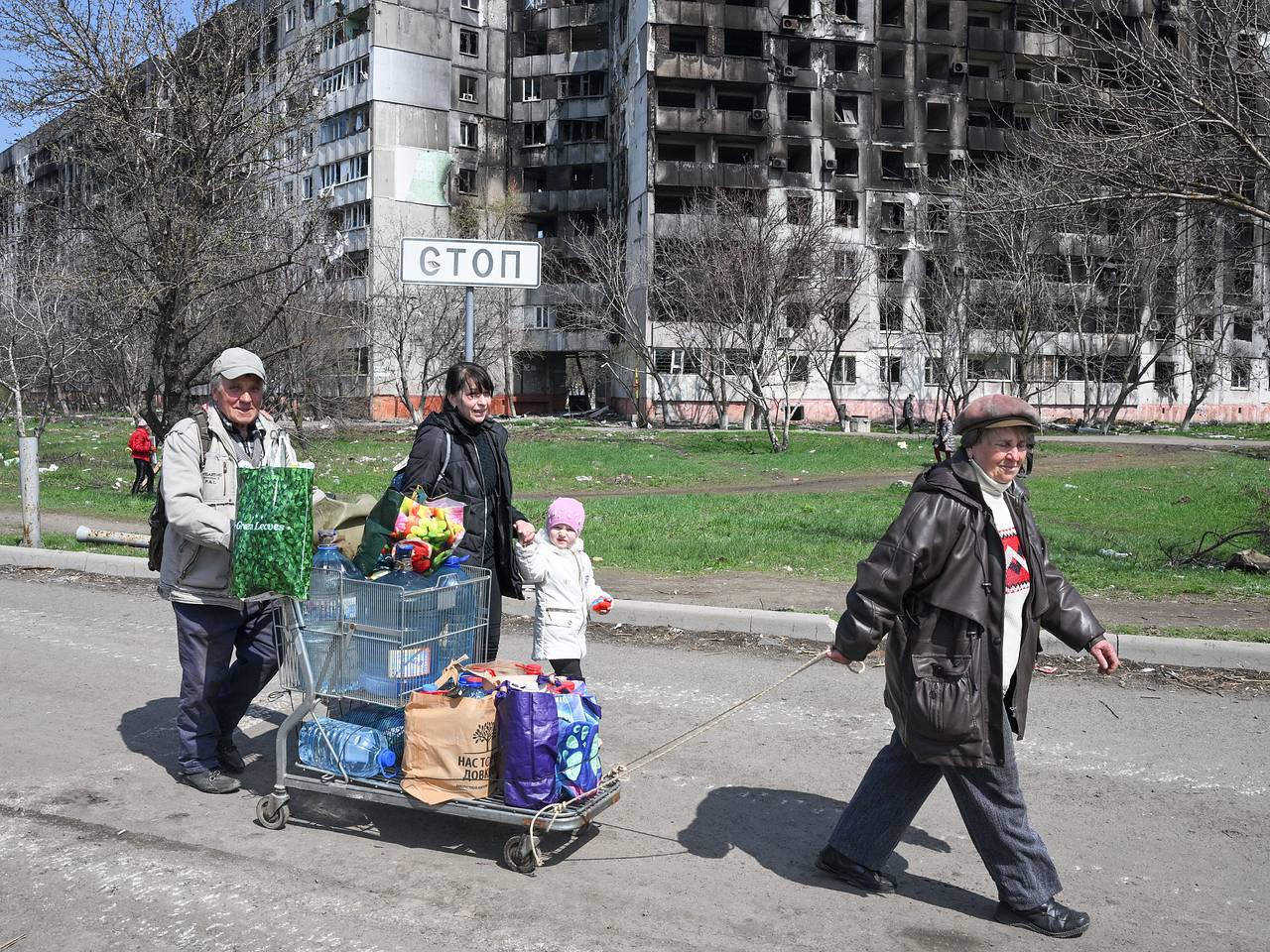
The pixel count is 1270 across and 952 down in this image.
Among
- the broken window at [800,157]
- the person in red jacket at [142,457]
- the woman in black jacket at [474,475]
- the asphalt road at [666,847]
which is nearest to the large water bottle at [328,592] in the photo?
the woman in black jacket at [474,475]

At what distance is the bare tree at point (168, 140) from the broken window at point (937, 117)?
49.6 m

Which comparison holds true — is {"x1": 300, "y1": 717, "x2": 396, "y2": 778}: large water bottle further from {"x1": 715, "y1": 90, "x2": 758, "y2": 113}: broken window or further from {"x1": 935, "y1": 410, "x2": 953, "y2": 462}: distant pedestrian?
{"x1": 715, "y1": 90, "x2": 758, "y2": 113}: broken window

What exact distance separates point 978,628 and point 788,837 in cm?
155

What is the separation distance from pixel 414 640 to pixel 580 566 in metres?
1.28

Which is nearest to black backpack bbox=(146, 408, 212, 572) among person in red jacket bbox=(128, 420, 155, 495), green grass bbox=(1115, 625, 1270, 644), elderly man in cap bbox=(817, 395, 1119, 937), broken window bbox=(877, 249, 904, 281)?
elderly man in cap bbox=(817, 395, 1119, 937)

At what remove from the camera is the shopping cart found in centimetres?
476

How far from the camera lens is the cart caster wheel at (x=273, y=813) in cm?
497

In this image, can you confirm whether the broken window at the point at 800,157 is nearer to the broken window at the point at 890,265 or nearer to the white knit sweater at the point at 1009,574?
the broken window at the point at 890,265

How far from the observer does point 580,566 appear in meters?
5.92

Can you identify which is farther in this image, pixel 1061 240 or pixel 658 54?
pixel 658 54

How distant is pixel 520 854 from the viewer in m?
4.50

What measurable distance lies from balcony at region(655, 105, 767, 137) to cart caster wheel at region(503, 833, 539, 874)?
5707 cm

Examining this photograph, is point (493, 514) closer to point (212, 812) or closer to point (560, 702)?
point (560, 702)

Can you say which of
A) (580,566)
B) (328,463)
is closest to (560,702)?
(580,566)
